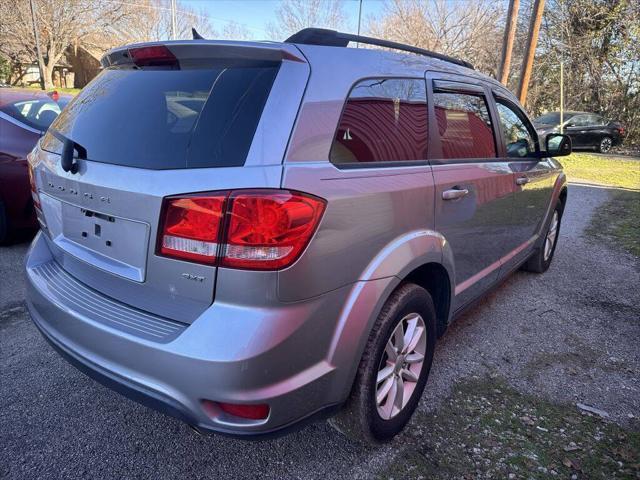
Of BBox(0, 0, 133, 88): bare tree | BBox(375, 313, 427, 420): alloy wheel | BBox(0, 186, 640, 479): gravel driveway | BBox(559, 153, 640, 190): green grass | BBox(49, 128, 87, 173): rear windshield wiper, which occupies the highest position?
BBox(0, 0, 133, 88): bare tree

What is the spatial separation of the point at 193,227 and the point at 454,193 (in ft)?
4.69

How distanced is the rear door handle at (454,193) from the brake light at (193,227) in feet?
4.12

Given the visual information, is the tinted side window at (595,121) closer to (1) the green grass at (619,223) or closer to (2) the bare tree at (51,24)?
(1) the green grass at (619,223)

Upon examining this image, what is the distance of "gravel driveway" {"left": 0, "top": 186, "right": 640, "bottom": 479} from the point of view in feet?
6.79

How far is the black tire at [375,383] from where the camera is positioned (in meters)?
1.94

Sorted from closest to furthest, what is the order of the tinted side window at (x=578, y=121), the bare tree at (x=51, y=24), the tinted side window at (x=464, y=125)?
the tinted side window at (x=464, y=125) → the tinted side window at (x=578, y=121) → the bare tree at (x=51, y=24)

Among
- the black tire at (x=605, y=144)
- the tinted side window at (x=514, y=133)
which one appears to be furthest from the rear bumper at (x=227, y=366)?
the black tire at (x=605, y=144)

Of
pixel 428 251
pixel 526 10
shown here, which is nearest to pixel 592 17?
pixel 526 10

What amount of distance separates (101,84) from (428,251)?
1813mm

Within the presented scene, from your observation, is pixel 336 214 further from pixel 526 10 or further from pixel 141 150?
pixel 526 10

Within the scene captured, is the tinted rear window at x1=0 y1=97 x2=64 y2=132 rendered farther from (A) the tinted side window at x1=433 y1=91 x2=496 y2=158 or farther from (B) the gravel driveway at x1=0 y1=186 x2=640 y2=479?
(A) the tinted side window at x1=433 y1=91 x2=496 y2=158

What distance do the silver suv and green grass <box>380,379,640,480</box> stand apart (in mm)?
191

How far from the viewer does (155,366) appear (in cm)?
162

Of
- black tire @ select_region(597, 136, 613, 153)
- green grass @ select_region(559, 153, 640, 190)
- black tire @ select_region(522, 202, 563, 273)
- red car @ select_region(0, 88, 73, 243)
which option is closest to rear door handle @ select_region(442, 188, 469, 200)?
black tire @ select_region(522, 202, 563, 273)
